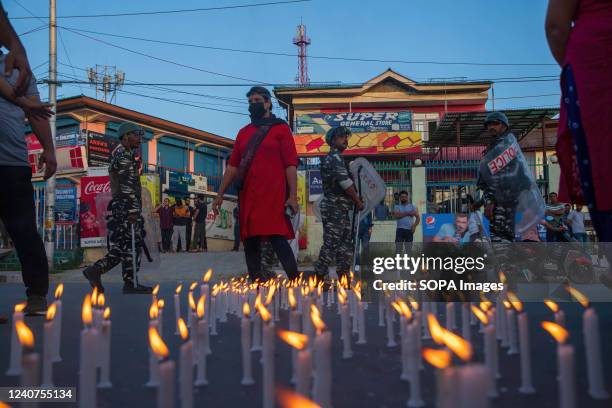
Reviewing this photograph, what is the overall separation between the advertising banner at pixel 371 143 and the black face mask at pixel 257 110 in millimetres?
18833

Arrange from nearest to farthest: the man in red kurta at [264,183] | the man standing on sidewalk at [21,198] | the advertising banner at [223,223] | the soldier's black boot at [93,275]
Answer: the man standing on sidewalk at [21,198] < the man in red kurta at [264,183] < the soldier's black boot at [93,275] < the advertising banner at [223,223]

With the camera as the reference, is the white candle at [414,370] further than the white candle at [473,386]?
Yes

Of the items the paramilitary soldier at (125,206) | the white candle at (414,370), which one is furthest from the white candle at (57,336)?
the paramilitary soldier at (125,206)

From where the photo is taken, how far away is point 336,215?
256 inches

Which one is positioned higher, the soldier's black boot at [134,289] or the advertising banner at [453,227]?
the advertising banner at [453,227]

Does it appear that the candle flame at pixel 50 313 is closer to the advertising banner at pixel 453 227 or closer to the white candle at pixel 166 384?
the white candle at pixel 166 384

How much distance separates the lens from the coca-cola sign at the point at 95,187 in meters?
15.7

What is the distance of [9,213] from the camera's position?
398 centimetres

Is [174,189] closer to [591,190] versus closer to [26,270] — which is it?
[26,270]

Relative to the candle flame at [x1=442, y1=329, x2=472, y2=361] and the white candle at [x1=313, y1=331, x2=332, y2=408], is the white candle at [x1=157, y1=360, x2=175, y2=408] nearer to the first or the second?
the white candle at [x1=313, y1=331, x2=332, y2=408]

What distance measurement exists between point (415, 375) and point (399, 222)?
10478 millimetres

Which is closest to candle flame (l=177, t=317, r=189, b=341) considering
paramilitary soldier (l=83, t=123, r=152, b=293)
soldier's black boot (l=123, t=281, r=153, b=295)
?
paramilitary soldier (l=83, t=123, r=152, b=293)

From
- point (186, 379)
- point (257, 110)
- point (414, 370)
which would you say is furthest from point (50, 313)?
point (257, 110)

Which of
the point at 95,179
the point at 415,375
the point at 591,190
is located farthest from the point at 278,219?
the point at 95,179
